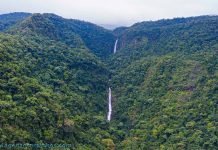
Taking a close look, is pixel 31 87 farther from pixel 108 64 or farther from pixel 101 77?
pixel 108 64

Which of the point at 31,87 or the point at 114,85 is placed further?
the point at 114,85

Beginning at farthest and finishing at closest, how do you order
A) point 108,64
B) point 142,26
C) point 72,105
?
1. point 142,26
2. point 108,64
3. point 72,105

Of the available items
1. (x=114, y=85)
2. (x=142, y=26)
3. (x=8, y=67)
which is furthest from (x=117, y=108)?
(x=142, y=26)

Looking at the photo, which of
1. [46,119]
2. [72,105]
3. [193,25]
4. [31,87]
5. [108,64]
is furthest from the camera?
[193,25]

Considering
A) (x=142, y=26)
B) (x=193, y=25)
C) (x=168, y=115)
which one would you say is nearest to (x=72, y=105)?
A: (x=168, y=115)

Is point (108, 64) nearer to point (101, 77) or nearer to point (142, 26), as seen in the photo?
point (101, 77)

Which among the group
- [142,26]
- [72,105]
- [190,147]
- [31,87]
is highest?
[142,26]

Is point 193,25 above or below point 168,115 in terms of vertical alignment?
above
